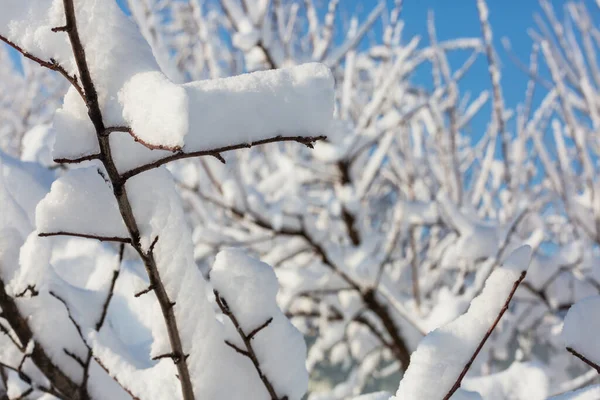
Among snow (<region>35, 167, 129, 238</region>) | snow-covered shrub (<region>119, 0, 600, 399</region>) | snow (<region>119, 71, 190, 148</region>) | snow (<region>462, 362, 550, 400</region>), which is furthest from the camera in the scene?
snow-covered shrub (<region>119, 0, 600, 399</region>)

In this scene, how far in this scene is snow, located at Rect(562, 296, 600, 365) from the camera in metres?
0.54

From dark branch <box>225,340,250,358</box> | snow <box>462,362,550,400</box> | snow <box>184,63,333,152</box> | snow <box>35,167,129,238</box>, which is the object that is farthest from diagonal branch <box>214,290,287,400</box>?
snow <box>462,362,550,400</box>

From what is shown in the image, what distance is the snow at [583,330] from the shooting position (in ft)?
1.77

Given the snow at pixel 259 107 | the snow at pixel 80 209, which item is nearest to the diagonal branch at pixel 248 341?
the snow at pixel 80 209

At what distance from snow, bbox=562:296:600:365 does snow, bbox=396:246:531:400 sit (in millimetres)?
98

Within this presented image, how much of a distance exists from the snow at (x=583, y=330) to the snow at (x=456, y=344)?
98 millimetres

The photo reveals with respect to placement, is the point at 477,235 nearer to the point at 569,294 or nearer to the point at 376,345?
the point at 569,294

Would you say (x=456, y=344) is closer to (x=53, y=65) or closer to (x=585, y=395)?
(x=585, y=395)

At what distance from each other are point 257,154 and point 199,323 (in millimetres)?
4316

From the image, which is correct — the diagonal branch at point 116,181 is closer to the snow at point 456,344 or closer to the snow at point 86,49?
the snow at point 86,49

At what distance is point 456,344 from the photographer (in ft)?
1.68

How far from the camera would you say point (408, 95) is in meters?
3.98

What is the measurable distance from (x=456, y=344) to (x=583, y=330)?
0.48 ft

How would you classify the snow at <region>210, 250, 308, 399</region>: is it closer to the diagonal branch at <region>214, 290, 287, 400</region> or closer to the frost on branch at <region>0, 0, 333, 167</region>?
the diagonal branch at <region>214, 290, 287, 400</region>
